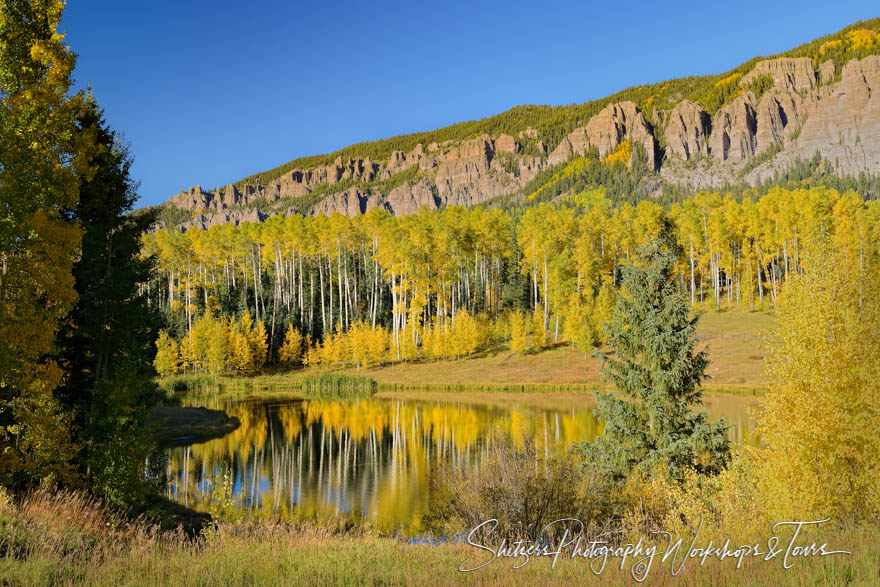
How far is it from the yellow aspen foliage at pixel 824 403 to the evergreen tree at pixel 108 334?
15641 mm

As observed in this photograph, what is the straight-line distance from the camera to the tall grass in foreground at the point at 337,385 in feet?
177

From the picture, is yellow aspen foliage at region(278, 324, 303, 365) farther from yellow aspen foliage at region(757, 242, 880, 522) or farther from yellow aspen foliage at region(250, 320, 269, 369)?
yellow aspen foliage at region(757, 242, 880, 522)

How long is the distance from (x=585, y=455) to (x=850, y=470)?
22.5 feet

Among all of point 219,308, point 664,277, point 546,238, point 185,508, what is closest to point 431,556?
point 664,277

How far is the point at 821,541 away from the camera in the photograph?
721 cm

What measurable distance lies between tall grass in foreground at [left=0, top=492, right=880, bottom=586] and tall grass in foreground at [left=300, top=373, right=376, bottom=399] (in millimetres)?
43746

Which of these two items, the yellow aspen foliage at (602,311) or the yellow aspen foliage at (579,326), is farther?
the yellow aspen foliage at (602,311)

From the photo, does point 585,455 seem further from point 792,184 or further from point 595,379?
point 792,184

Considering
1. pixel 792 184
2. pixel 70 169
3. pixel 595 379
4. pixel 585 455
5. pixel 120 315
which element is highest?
pixel 792 184

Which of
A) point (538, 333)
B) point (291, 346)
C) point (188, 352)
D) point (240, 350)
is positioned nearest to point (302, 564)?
point (538, 333)

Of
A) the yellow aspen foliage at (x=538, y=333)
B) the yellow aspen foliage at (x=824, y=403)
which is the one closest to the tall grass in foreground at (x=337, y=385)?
the yellow aspen foliage at (x=538, y=333)

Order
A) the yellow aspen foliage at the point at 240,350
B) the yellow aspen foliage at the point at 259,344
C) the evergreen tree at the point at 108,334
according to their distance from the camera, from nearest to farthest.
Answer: the evergreen tree at the point at 108,334 → the yellow aspen foliage at the point at 240,350 → the yellow aspen foliage at the point at 259,344

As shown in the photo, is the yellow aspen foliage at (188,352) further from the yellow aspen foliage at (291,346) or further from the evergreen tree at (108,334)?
the evergreen tree at (108,334)

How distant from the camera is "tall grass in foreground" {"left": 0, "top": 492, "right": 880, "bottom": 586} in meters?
5.71
